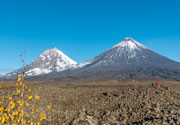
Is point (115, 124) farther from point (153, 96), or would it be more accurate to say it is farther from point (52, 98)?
point (52, 98)

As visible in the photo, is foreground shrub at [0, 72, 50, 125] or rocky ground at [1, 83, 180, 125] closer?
foreground shrub at [0, 72, 50, 125]

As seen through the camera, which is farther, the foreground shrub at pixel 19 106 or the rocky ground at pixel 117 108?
the rocky ground at pixel 117 108

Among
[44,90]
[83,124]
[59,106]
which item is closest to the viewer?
[83,124]

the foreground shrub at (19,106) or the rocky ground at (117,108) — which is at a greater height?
the foreground shrub at (19,106)

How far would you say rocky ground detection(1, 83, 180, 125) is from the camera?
1259 cm

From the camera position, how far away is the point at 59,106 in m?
19.7

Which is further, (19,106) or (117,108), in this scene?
(117,108)

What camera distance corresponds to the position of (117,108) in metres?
16.5

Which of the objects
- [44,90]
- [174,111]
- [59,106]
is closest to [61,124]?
[59,106]

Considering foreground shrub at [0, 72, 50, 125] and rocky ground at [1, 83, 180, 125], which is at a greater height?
foreground shrub at [0, 72, 50, 125]

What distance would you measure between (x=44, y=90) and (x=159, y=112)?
16.6 meters

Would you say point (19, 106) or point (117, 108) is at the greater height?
point (19, 106)

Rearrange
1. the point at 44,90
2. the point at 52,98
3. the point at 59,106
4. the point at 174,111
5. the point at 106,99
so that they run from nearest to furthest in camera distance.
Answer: the point at 174,111, the point at 59,106, the point at 106,99, the point at 52,98, the point at 44,90

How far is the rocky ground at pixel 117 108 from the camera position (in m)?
12.6
